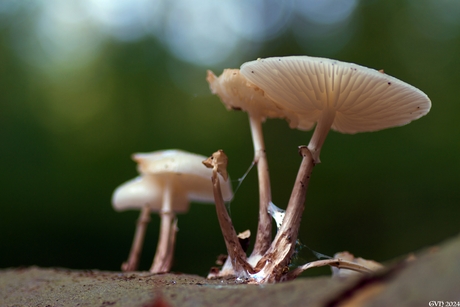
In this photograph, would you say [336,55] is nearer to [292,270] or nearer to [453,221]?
[453,221]

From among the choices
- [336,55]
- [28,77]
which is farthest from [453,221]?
[28,77]

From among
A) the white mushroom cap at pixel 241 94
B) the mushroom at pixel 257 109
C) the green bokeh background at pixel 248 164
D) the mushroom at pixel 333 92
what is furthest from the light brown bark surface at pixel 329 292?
the green bokeh background at pixel 248 164

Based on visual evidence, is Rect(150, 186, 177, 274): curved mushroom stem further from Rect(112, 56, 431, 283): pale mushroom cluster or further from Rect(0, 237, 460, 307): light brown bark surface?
Rect(0, 237, 460, 307): light brown bark surface

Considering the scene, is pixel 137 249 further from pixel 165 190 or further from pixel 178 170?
pixel 178 170

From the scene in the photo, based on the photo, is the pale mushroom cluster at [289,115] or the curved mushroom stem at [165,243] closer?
the pale mushroom cluster at [289,115]

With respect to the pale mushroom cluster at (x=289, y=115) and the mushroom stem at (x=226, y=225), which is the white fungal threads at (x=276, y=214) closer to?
the pale mushroom cluster at (x=289, y=115)
